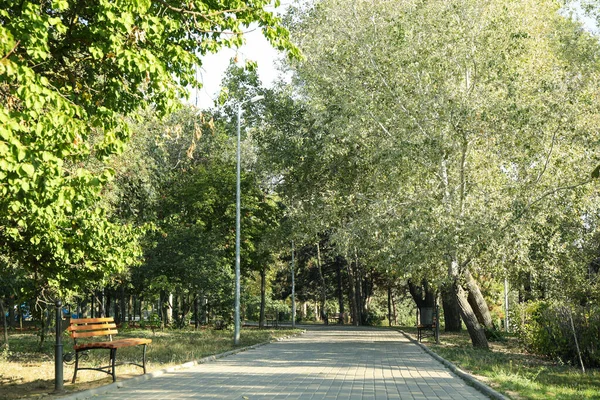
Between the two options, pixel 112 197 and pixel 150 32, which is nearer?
pixel 150 32

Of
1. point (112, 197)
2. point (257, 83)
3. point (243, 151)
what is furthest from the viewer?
point (243, 151)

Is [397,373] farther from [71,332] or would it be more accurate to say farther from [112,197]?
[112,197]

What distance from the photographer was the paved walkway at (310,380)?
414 inches

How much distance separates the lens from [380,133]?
73.9ft

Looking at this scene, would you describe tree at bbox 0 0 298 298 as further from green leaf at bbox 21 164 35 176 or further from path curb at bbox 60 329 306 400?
path curb at bbox 60 329 306 400

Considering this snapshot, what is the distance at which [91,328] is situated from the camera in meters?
13.1

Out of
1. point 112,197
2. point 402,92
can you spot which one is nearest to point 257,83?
point 112,197

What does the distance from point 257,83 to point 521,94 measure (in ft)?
51.8

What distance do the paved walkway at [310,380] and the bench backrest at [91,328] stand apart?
1.56 meters

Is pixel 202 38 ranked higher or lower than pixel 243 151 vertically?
lower

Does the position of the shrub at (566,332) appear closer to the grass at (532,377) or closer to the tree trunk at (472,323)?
the grass at (532,377)

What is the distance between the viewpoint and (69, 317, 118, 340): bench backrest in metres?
12.6

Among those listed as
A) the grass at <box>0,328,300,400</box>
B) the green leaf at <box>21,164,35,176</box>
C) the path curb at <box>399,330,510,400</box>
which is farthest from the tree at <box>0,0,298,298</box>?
the path curb at <box>399,330,510,400</box>

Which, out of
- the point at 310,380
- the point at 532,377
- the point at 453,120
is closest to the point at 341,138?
the point at 453,120
